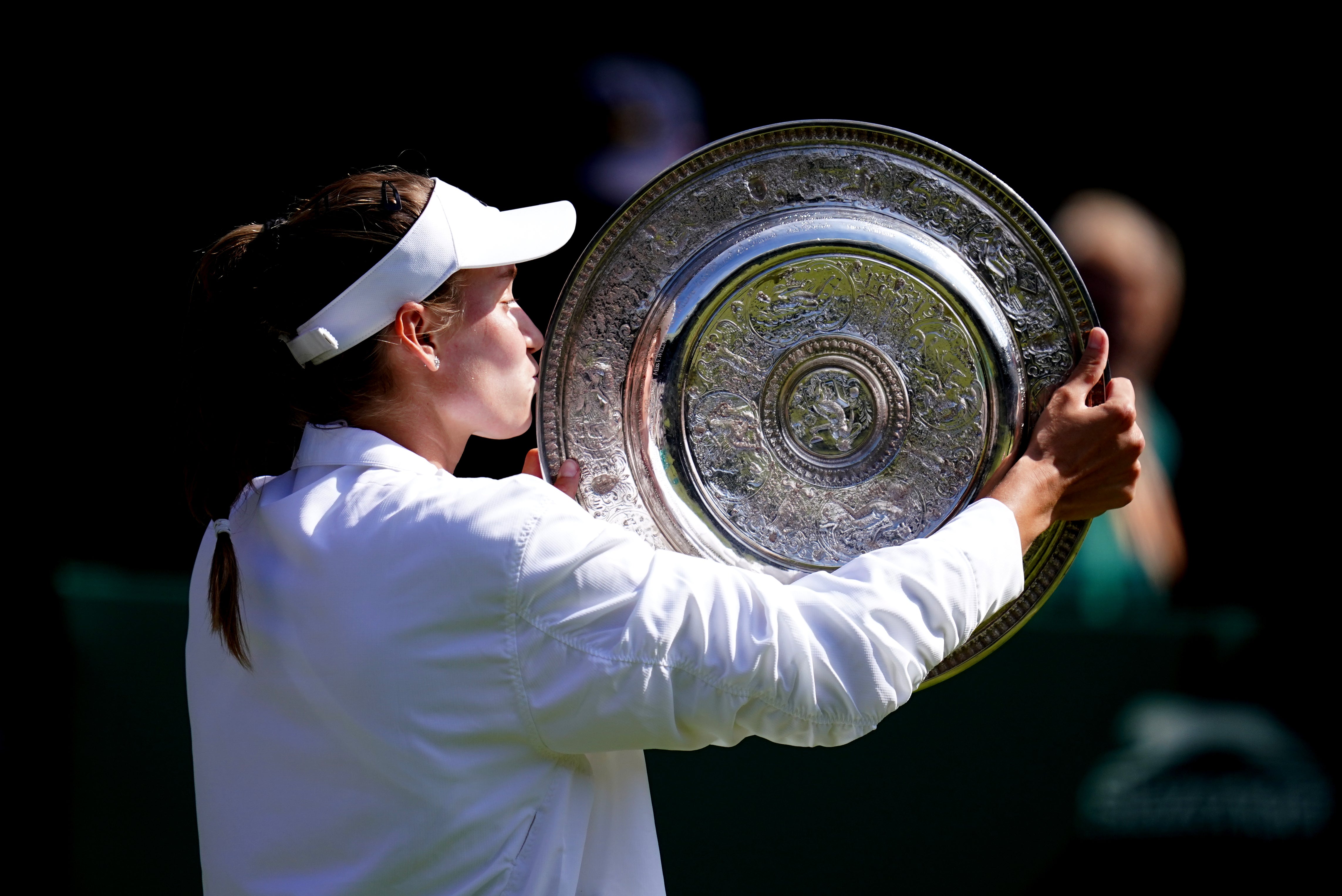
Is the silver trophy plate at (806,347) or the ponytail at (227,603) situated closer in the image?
the ponytail at (227,603)

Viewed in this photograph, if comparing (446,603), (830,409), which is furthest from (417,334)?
(830,409)

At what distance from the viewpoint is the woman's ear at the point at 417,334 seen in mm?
1123

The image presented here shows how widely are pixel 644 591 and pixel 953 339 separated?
62 cm

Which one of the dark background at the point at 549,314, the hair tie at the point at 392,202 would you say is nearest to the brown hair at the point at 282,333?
the hair tie at the point at 392,202

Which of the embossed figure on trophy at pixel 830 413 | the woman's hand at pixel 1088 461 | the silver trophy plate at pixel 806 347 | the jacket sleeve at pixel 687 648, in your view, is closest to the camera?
the jacket sleeve at pixel 687 648

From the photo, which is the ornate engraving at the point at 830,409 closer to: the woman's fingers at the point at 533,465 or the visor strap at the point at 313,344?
the woman's fingers at the point at 533,465

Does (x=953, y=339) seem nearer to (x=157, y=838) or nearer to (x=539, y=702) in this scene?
(x=539, y=702)

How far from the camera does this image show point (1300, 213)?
2660 millimetres

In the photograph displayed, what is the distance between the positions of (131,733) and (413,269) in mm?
2092

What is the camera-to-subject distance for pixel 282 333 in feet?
3.74

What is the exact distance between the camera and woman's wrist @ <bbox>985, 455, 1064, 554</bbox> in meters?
1.16

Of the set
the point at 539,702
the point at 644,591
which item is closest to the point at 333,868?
the point at 539,702

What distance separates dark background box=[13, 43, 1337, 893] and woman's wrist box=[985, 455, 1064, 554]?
1540mm

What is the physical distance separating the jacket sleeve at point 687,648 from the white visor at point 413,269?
29cm
